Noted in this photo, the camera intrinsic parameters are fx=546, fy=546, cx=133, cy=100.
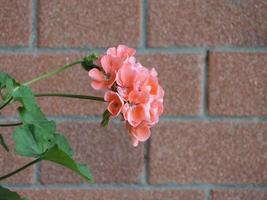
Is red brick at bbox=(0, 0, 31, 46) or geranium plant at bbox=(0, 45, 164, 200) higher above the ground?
red brick at bbox=(0, 0, 31, 46)

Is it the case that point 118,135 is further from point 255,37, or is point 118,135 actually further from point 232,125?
point 255,37

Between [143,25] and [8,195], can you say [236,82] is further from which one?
[8,195]

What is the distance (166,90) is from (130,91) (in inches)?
21.0

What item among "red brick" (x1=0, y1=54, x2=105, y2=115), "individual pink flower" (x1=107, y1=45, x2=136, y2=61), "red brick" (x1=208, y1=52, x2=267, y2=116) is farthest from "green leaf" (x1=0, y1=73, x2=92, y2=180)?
"red brick" (x1=208, y1=52, x2=267, y2=116)

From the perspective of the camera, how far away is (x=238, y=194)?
1319 mm

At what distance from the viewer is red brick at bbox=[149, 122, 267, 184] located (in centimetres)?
129

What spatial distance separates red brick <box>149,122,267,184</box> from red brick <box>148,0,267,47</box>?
0.20 m

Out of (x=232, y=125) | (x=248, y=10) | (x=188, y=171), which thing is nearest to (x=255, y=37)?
(x=248, y=10)

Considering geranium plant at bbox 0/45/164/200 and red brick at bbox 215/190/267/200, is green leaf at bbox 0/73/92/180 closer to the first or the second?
geranium plant at bbox 0/45/164/200

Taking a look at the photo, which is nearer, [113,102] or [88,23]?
[113,102]

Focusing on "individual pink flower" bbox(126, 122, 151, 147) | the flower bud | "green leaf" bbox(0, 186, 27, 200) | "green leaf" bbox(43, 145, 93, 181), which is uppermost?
the flower bud

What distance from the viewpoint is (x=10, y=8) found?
1267 mm

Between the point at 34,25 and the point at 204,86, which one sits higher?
the point at 34,25

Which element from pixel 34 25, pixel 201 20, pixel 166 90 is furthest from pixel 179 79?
pixel 34 25
